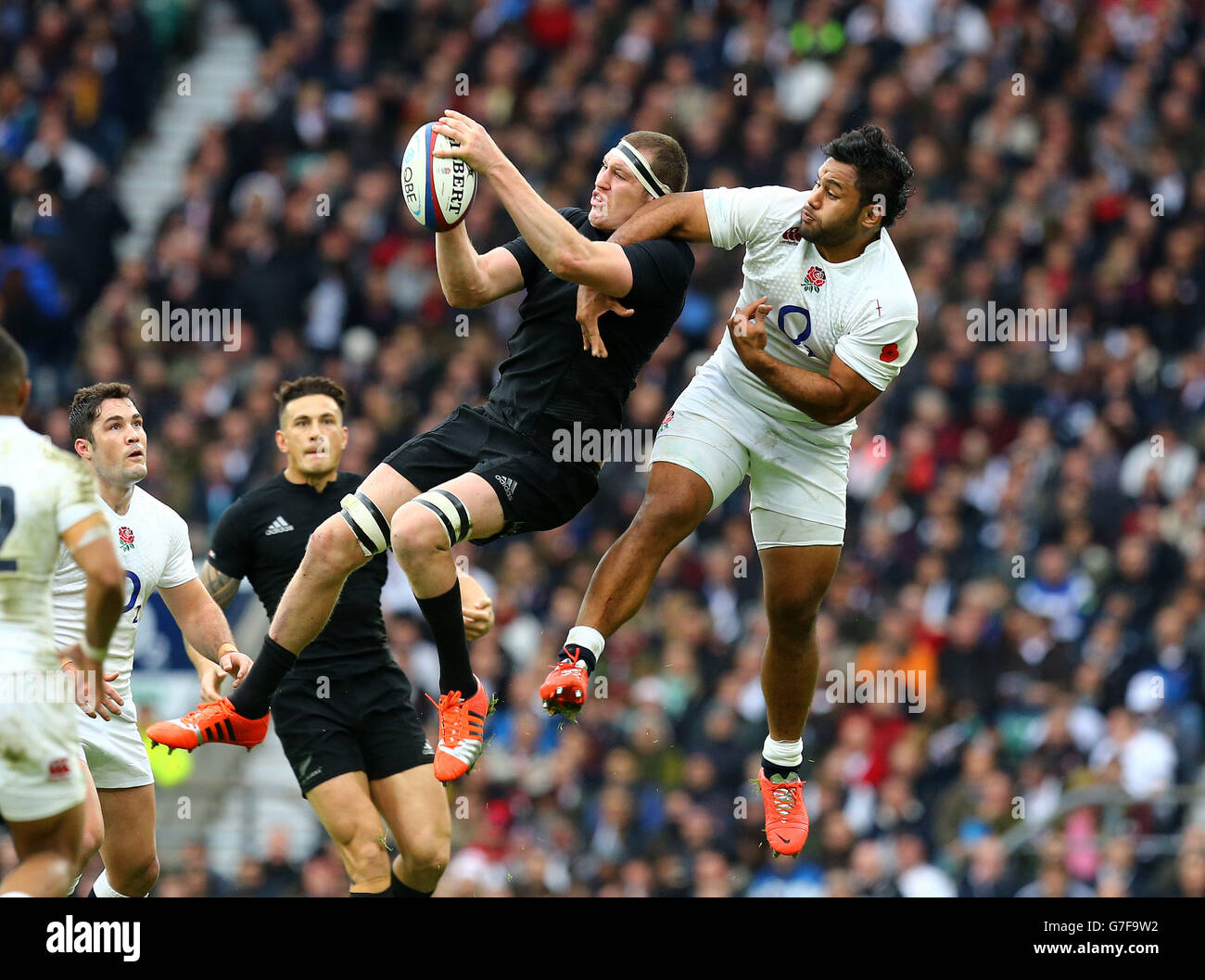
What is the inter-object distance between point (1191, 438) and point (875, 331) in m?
8.30

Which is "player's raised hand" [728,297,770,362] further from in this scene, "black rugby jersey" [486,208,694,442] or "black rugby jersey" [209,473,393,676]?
"black rugby jersey" [209,473,393,676]

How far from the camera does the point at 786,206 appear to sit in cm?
798

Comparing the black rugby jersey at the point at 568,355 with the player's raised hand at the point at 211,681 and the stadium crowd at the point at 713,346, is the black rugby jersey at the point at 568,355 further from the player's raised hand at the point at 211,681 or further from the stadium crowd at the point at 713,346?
the stadium crowd at the point at 713,346

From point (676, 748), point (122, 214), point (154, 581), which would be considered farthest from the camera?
point (122, 214)

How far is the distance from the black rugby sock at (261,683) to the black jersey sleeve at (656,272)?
2260 mm

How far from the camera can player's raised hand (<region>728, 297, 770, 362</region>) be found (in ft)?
25.2

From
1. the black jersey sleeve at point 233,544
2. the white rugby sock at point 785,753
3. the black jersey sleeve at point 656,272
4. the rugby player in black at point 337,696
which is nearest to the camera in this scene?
the black jersey sleeve at point 656,272

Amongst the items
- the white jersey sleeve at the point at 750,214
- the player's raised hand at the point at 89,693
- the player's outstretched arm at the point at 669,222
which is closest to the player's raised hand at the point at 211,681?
the player's raised hand at the point at 89,693

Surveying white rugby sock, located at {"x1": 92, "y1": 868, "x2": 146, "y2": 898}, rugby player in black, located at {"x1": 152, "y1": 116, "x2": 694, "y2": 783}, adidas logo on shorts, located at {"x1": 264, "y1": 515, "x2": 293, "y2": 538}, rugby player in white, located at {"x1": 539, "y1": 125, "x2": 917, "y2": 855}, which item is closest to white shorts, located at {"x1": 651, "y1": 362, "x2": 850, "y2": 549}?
rugby player in white, located at {"x1": 539, "y1": 125, "x2": 917, "y2": 855}

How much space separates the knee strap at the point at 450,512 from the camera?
746 centimetres
